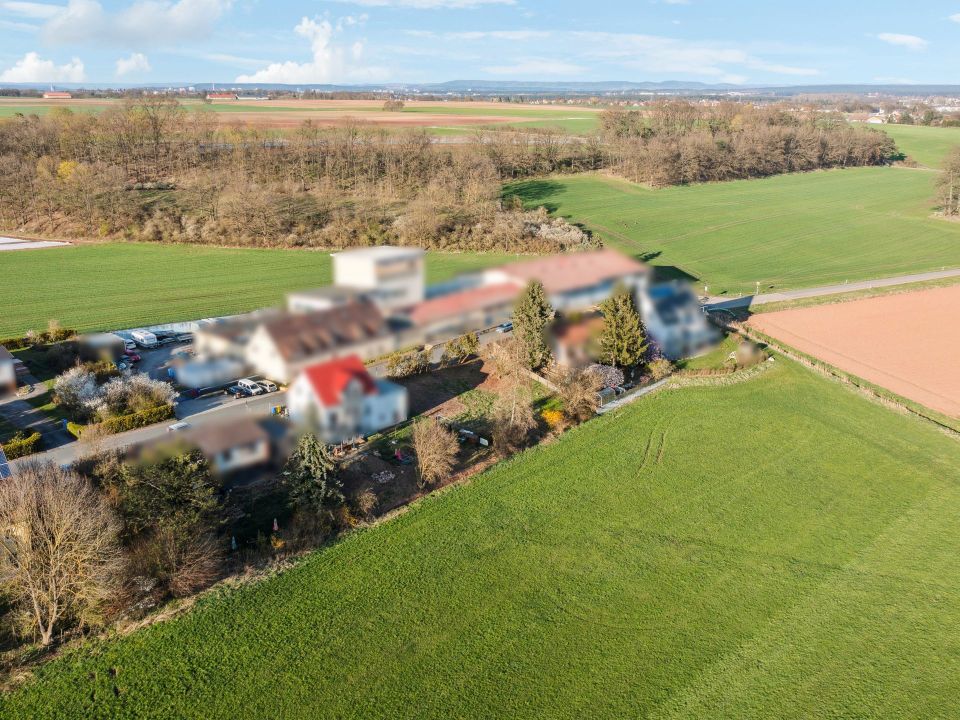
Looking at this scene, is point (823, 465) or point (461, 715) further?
point (823, 465)

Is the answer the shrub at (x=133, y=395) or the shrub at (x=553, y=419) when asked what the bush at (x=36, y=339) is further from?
the shrub at (x=553, y=419)

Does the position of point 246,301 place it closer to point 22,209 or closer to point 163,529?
point 163,529

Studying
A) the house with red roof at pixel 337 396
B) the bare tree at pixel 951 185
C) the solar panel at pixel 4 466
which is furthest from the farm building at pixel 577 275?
the bare tree at pixel 951 185

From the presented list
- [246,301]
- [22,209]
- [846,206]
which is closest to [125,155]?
[22,209]

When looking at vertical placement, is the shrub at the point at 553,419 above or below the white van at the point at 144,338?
below

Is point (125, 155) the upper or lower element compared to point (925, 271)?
upper
